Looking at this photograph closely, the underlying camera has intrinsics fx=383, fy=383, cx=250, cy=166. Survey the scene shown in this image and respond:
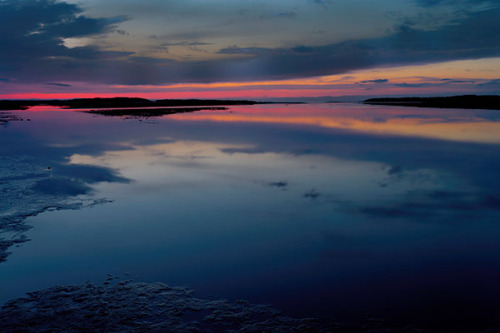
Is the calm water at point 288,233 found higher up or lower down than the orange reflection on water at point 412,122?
lower down

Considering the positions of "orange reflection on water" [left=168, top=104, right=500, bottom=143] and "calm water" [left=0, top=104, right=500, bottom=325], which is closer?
"calm water" [left=0, top=104, right=500, bottom=325]

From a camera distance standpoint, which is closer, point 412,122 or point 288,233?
point 288,233

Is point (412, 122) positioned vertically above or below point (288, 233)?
above

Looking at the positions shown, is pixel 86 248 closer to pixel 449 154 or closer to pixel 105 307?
pixel 105 307

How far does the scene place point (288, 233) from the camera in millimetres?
9797

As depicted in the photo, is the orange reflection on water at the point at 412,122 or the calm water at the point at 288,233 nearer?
the calm water at the point at 288,233

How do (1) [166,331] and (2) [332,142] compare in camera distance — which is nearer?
(1) [166,331]

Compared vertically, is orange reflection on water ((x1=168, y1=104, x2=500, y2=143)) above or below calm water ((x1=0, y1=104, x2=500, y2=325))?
above

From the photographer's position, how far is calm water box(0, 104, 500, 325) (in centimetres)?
677

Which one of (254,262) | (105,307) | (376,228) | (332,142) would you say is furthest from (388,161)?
(105,307)

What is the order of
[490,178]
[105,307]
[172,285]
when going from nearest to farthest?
[105,307] < [172,285] < [490,178]

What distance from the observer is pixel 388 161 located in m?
20.6

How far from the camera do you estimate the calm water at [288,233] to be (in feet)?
22.2

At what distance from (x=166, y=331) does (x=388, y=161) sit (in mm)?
17634
